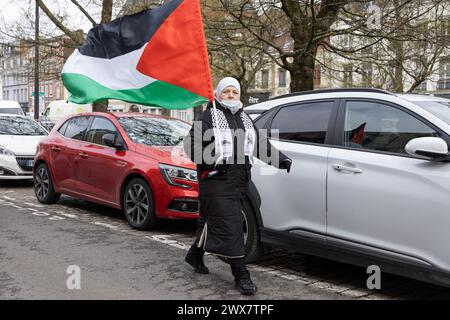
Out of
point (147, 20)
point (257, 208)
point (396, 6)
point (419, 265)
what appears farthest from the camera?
point (396, 6)

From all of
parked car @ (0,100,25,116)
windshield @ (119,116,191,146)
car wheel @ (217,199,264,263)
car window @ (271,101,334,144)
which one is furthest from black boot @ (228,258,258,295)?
parked car @ (0,100,25,116)

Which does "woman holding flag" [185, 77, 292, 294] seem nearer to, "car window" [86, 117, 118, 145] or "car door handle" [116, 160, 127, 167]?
"car door handle" [116, 160, 127, 167]

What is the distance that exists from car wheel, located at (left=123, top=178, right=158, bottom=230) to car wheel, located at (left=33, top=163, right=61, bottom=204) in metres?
2.42

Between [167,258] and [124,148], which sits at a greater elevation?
[124,148]

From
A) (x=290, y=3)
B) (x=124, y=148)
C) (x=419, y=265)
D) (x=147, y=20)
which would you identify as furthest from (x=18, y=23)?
(x=419, y=265)

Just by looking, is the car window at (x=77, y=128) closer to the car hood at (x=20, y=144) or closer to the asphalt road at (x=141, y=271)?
the asphalt road at (x=141, y=271)

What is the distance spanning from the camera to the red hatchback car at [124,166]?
7074 mm

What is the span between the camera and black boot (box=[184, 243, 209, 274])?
528 cm

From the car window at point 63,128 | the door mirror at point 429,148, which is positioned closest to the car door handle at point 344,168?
the door mirror at point 429,148

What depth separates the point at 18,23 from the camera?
1980cm

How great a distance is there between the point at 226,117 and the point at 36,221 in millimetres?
4522

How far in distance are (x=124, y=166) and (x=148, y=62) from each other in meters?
2.24

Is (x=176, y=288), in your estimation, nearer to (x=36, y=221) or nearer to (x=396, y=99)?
(x=396, y=99)

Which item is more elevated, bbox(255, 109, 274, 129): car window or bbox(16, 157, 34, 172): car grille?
bbox(255, 109, 274, 129): car window
